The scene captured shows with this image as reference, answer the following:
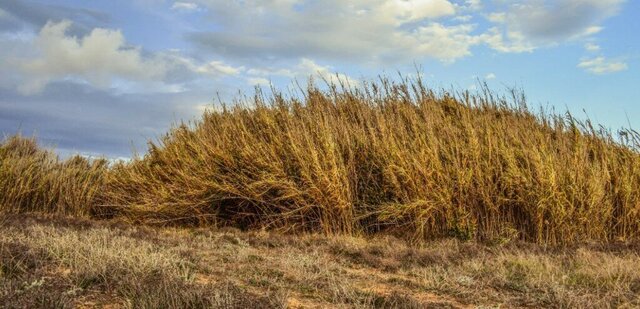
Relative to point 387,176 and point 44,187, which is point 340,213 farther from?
point 44,187

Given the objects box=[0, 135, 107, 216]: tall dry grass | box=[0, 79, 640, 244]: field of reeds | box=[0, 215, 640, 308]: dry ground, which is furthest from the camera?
box=[0, 135, 107, 216]: tall dry grass

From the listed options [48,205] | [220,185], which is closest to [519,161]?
[220,185]

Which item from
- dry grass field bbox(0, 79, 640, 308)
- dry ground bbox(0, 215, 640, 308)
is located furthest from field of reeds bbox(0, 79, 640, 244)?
dry ground bbox(0, 215, 640, 308)

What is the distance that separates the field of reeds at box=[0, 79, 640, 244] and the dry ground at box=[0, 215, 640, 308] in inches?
49.4

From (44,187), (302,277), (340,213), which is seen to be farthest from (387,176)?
(44,187)

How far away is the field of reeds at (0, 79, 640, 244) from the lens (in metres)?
8.99

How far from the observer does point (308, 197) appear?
31.9ft

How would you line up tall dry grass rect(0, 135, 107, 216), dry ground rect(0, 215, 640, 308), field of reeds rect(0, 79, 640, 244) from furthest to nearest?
tall dry grass rect(0, 135, 107, 216) < field of reeds rect(0, 79, 640, 244) < dry ground rect(0, 215, 640, 308)

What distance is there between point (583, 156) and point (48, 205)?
35.9 feet

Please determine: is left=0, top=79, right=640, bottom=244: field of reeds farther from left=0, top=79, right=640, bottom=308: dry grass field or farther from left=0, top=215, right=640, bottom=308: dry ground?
left=0, top=215, right=640, bottom=308: dry ground

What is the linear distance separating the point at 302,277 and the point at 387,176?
4098mm

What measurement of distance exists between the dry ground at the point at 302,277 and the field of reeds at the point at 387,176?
1.26 metres

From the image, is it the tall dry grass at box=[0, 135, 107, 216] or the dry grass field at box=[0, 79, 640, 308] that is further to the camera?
the tall dry grass at box=[0, 135, 107, 216]

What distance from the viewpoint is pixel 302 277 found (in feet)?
17.9
